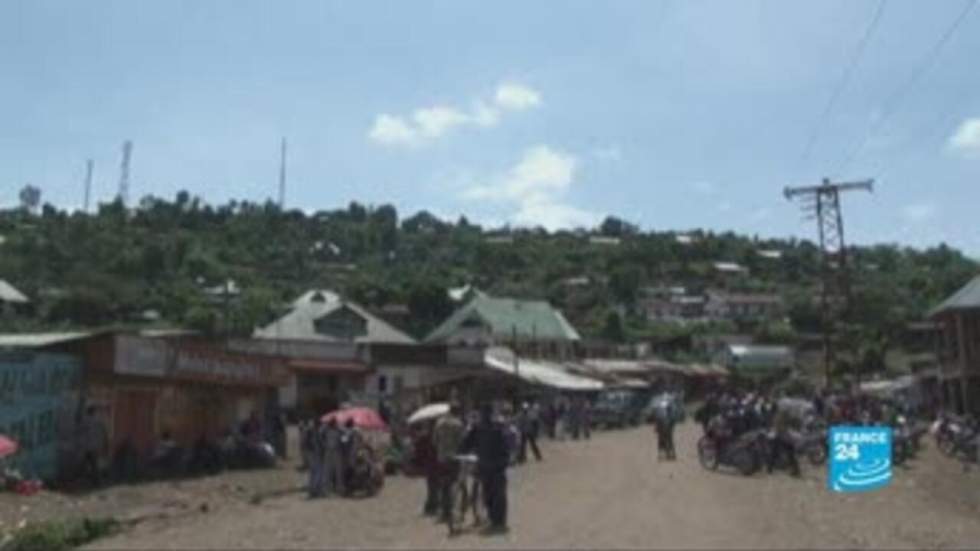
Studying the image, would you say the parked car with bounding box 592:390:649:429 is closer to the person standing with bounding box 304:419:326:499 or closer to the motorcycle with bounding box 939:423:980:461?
the motorcycle with bounding box 939:423:980:461

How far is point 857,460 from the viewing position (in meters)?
26.9

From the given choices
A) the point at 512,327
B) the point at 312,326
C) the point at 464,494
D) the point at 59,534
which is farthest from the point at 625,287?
the point at 59,534

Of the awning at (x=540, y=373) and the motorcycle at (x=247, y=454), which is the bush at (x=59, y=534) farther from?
the awning at (x=540, y=373)

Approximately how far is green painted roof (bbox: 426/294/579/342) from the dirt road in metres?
65.3

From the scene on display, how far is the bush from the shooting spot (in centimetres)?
1582

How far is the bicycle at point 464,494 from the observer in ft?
60.2

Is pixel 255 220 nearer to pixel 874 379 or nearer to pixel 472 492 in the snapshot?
pixel 874 379

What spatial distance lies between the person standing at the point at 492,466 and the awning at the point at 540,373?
42.1 meters

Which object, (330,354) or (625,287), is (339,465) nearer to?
(330,354)

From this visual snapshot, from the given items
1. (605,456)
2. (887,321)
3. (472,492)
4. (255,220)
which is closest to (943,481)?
(605,456)

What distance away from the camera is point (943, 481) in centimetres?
3053

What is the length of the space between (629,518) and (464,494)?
2506mm

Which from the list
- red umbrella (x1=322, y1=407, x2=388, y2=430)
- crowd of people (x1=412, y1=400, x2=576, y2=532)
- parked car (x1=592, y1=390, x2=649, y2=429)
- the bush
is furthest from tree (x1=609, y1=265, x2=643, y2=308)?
the bush

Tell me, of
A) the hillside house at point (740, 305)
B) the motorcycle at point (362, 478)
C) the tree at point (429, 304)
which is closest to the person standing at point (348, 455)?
the motorcycle at point (362, 478)
